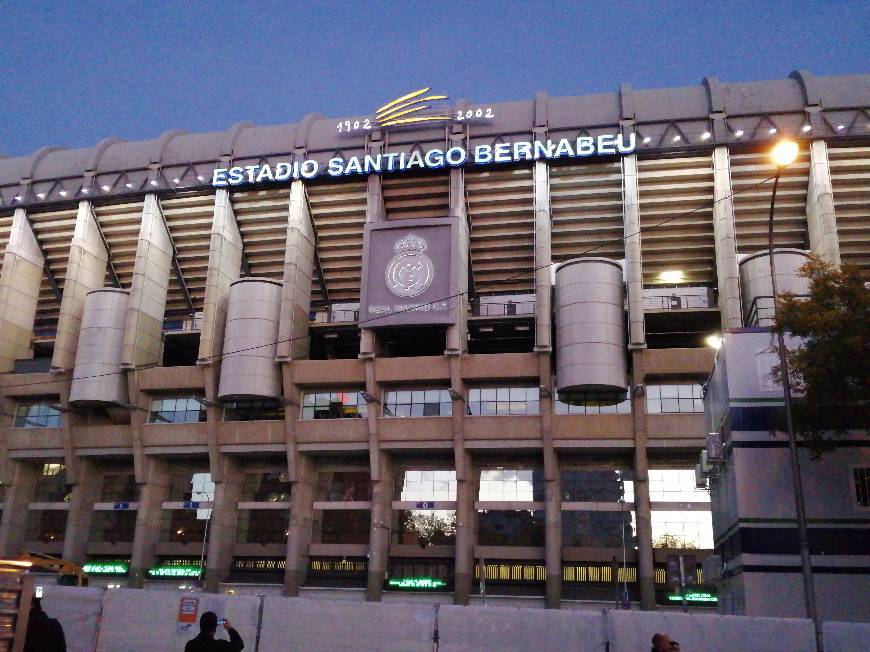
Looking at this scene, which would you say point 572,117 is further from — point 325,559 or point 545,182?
point 325,559

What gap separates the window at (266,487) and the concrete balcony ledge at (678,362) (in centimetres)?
2681

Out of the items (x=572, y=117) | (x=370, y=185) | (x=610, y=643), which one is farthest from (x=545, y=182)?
(x=610, y=643)

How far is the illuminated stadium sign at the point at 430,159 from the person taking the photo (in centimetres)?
5512

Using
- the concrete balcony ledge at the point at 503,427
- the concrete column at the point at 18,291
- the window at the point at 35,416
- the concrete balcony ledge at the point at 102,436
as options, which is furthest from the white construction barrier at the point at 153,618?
the concrete column at the point at 18,291

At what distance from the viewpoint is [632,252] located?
174 ft

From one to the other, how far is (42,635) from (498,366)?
42.5 meters

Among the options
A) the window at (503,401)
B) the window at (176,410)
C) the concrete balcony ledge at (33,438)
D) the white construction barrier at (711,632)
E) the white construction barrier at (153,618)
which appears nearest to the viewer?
the white construction barrier at (711,632)

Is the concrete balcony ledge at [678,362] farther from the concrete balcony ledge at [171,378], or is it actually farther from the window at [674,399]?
the concrete balcony ledge at [171,378]

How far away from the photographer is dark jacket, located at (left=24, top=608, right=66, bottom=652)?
1226cm

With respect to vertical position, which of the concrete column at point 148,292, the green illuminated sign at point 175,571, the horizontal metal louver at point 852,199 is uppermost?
the horizontal metal louver at point 852,199

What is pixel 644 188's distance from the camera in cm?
5622

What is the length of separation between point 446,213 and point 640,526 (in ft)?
84.1

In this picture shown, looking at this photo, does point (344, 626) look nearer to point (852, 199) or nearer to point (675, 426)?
point (675, 426)

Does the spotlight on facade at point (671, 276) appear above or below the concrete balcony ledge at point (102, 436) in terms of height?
above
